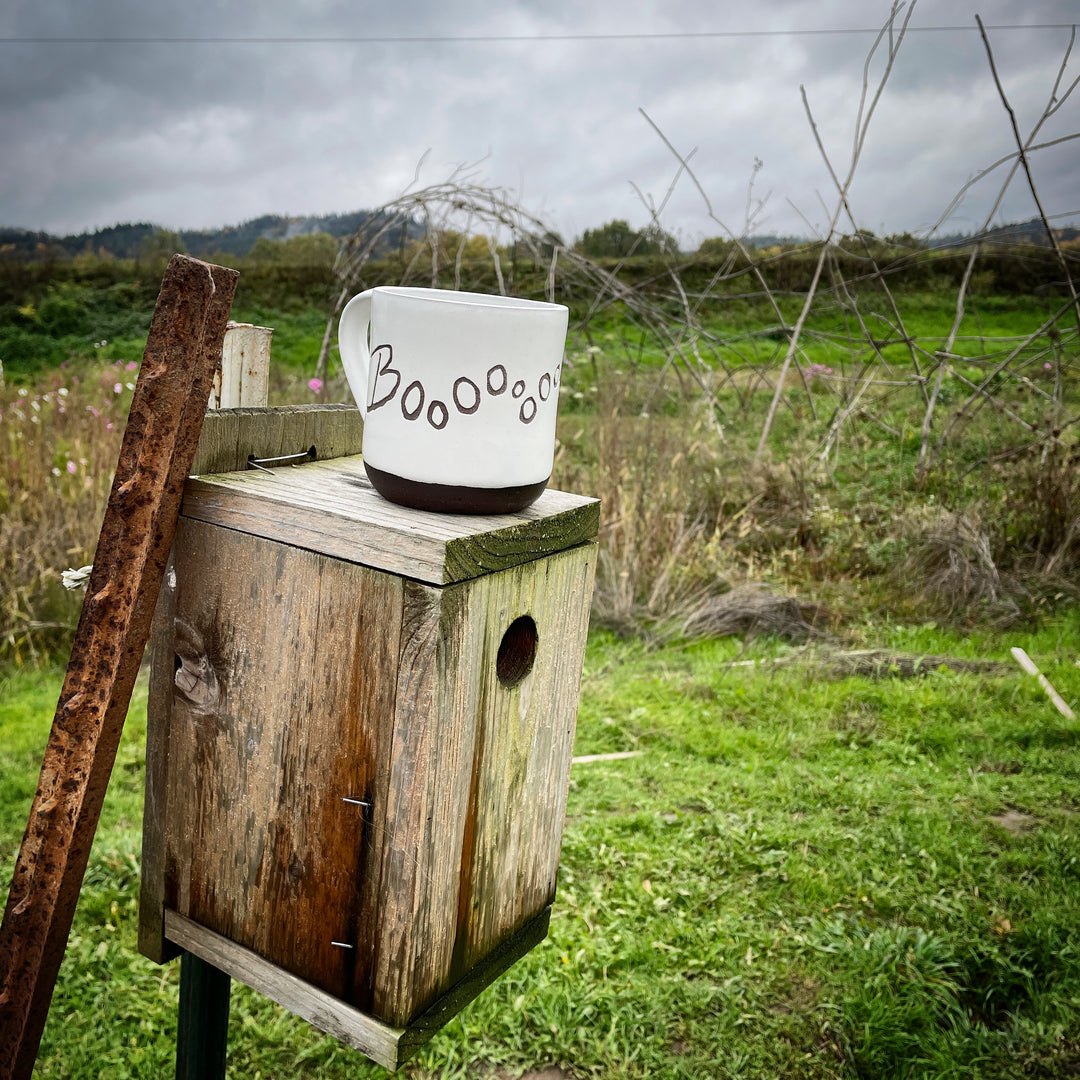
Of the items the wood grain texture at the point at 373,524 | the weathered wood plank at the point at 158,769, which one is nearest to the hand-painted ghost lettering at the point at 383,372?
the wood grain texture at the point at 373,524

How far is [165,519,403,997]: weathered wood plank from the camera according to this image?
0.94m

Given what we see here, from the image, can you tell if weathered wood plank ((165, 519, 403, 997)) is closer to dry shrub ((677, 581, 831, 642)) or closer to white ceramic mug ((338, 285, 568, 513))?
white ceramic mug ((338, 285, 568, 513))

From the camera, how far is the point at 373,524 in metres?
0.90

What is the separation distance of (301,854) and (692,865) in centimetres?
184

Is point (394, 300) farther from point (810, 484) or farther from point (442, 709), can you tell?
point (810, 484)

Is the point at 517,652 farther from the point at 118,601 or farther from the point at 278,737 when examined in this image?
the point at 118,601

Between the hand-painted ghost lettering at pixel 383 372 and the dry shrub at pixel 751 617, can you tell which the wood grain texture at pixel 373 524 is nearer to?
the hand-painted ghost lettering at pixel 383 372

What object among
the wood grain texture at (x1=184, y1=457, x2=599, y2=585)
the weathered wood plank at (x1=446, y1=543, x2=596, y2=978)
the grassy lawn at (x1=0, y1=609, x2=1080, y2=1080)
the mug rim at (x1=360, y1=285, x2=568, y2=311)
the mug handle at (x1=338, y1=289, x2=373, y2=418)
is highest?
the mug rim at (x1=360, y1=285, x2=568, y2=311)

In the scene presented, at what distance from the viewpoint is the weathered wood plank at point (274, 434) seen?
104cm

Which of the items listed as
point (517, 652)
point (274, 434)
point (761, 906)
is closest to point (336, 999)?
point (517, 652)

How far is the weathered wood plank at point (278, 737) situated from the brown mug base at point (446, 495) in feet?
0.35

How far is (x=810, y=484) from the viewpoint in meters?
5.87

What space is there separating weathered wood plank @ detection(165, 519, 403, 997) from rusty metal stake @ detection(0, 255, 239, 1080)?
10 centimetres

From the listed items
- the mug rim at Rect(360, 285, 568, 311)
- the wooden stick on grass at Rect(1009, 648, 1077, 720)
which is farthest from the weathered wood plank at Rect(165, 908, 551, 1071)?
the wooden stick on grass at Rect(1009, 648, 1077, 720)
